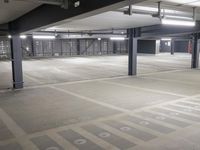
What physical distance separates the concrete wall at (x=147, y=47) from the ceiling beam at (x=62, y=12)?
24.7 metres

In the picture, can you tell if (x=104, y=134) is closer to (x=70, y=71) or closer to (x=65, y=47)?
(x=70, y=71)

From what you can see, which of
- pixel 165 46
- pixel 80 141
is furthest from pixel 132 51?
pixel 165 46

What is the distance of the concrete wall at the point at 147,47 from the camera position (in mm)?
29681

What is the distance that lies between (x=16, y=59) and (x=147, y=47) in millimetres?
24808

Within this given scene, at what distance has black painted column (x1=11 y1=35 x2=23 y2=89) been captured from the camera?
8.17 metres

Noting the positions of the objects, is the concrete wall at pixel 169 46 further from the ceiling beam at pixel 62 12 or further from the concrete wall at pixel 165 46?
the ceiling beam at pixel 62 12

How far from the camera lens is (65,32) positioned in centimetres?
1698

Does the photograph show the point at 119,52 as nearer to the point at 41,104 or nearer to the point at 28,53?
the point at 28,53

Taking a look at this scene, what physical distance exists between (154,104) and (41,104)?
11.3 ft

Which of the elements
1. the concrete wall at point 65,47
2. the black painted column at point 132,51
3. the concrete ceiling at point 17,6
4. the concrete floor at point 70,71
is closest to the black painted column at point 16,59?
the concrete floor at point 70,71

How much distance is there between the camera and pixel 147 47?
30609 millimetres

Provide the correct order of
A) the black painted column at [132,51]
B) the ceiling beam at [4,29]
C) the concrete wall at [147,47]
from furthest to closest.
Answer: the concrete wall at [147,47]
the black painted column at [132,51]
the ceiling beam at [4,29]

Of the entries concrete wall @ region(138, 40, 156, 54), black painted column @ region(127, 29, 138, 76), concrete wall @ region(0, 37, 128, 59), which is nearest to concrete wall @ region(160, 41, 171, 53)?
concrete wall @ region(138, 40, 156, 54)

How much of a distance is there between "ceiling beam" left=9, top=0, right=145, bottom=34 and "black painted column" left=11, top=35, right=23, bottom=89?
853 millimetres
